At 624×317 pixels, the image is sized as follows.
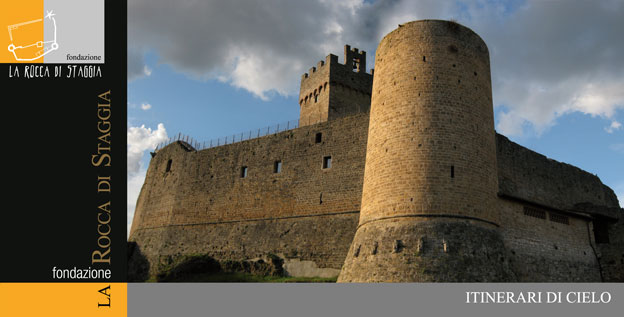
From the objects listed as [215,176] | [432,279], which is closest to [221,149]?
[215,176]

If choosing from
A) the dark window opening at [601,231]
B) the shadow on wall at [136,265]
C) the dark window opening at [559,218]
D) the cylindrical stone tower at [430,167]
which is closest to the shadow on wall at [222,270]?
the shadow on wall at [136,265]

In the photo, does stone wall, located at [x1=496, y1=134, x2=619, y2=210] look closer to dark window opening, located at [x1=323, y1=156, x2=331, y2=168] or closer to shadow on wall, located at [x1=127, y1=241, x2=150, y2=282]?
dark window opening, located at [x1=323, y1=156, x2=331, y2=168]

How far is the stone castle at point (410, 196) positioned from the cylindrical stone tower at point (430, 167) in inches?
1.7

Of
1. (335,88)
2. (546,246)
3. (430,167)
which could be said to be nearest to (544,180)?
(546,246)

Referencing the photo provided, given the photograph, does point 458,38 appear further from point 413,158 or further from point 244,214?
point 244,214

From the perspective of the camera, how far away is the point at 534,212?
64.1 ft

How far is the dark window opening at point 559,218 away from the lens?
20.2m

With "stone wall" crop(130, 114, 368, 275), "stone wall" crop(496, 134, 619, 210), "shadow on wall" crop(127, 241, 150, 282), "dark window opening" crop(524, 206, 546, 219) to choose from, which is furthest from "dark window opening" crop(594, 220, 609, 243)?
"shadow on wall" crop(127, 241, 150, 282)

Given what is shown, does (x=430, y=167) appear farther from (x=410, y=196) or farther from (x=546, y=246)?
(x=546, y=246)

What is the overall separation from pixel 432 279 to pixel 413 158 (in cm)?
403

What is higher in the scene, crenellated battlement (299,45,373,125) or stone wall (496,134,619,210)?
crenellated battlement (299,45,373,125)

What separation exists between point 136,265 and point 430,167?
20888 mm

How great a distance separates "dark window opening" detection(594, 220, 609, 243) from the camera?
21547 millimetres

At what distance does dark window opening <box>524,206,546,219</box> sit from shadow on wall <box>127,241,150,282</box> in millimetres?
20323
